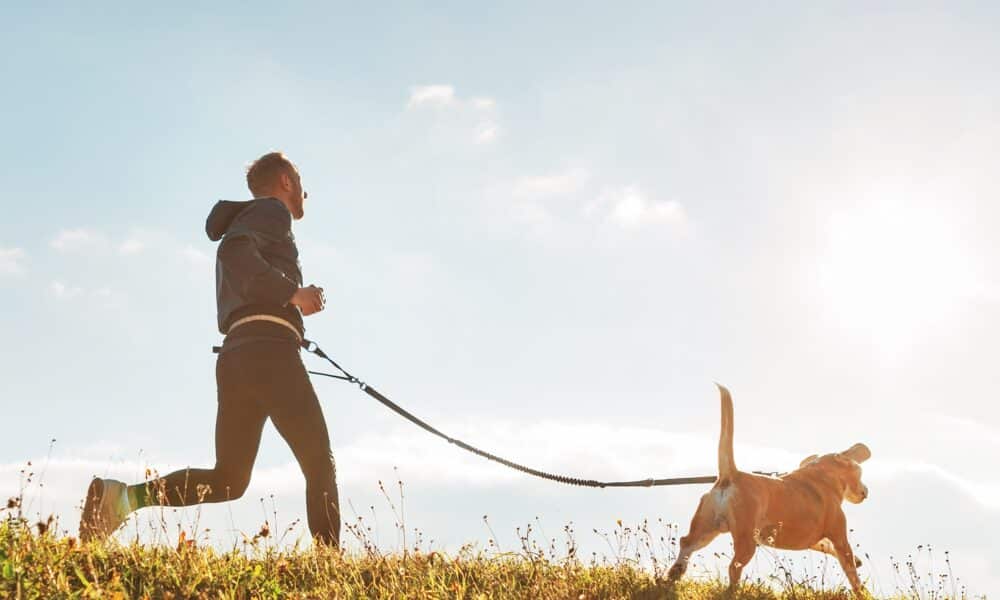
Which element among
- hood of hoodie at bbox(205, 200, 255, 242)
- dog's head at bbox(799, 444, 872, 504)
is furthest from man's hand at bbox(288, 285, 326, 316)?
dog's head at bbox(799, 444, 872, 504)

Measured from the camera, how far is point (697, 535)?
6.23m

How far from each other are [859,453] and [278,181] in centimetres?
472

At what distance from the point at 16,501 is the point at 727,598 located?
455cm

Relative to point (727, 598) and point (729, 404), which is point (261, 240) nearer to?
point (729, 404)

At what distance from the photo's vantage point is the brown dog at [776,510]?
610 centimetres

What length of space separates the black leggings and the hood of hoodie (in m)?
0.83

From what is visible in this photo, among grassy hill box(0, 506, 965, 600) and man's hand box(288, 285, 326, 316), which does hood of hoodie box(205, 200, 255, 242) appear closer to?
man's hand box(288, 285, 326, 316)

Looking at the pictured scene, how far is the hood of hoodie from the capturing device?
264 inches

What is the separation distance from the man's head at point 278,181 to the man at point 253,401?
1.67ft

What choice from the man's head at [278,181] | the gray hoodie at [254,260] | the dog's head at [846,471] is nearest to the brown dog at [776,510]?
the dog's head at [846,471]

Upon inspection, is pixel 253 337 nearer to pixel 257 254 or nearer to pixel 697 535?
pixel 257 254

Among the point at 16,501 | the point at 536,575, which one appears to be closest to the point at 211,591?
the point at 16,501

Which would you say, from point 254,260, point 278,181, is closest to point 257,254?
point 254,260

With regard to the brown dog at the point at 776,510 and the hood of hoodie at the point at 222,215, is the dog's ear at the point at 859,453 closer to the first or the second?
the brown dog at the point at 776,510
